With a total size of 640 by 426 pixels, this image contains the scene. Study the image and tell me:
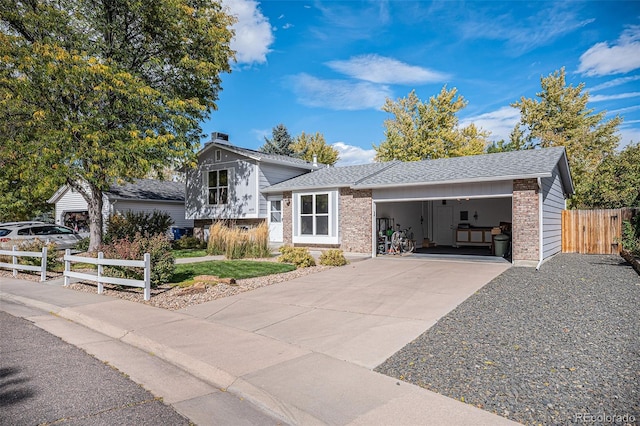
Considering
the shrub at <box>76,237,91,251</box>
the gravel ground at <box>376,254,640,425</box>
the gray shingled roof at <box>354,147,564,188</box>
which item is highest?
Answer: the gray shingled roof at <box>354,147,564,188</box>

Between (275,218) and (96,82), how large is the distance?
31.3ft

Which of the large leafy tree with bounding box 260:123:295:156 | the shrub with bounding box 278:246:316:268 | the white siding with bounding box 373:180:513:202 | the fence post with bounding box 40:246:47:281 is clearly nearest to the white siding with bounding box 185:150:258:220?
the shrub with bounding box 278:246:316:268

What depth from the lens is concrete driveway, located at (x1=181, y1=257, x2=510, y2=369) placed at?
5109 millimetres

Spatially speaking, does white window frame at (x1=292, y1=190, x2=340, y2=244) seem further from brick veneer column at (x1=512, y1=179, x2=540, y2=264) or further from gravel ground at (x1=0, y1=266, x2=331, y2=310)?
brick veneer column at (x1=512, y1=179, x2=540, y2=264)

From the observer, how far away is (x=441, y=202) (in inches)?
799

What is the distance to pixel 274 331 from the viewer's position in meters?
5.68

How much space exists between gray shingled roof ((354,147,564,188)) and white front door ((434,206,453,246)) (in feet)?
13.5

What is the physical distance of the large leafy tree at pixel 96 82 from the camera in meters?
13.1

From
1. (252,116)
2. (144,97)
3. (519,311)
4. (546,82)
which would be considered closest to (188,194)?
(144,97)

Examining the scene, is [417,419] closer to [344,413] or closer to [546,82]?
[344,413]

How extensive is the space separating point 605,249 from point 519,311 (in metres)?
12.1

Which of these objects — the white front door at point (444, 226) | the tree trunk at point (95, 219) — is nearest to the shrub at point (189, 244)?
the tree trunk at point (95, 219)

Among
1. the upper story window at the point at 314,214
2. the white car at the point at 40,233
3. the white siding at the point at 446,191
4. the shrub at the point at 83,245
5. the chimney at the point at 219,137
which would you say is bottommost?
the shrub at the point at 83,245

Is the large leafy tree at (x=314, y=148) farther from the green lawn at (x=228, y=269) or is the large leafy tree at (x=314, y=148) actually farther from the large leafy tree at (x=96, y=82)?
the green lawn at (x=228, y=269)
